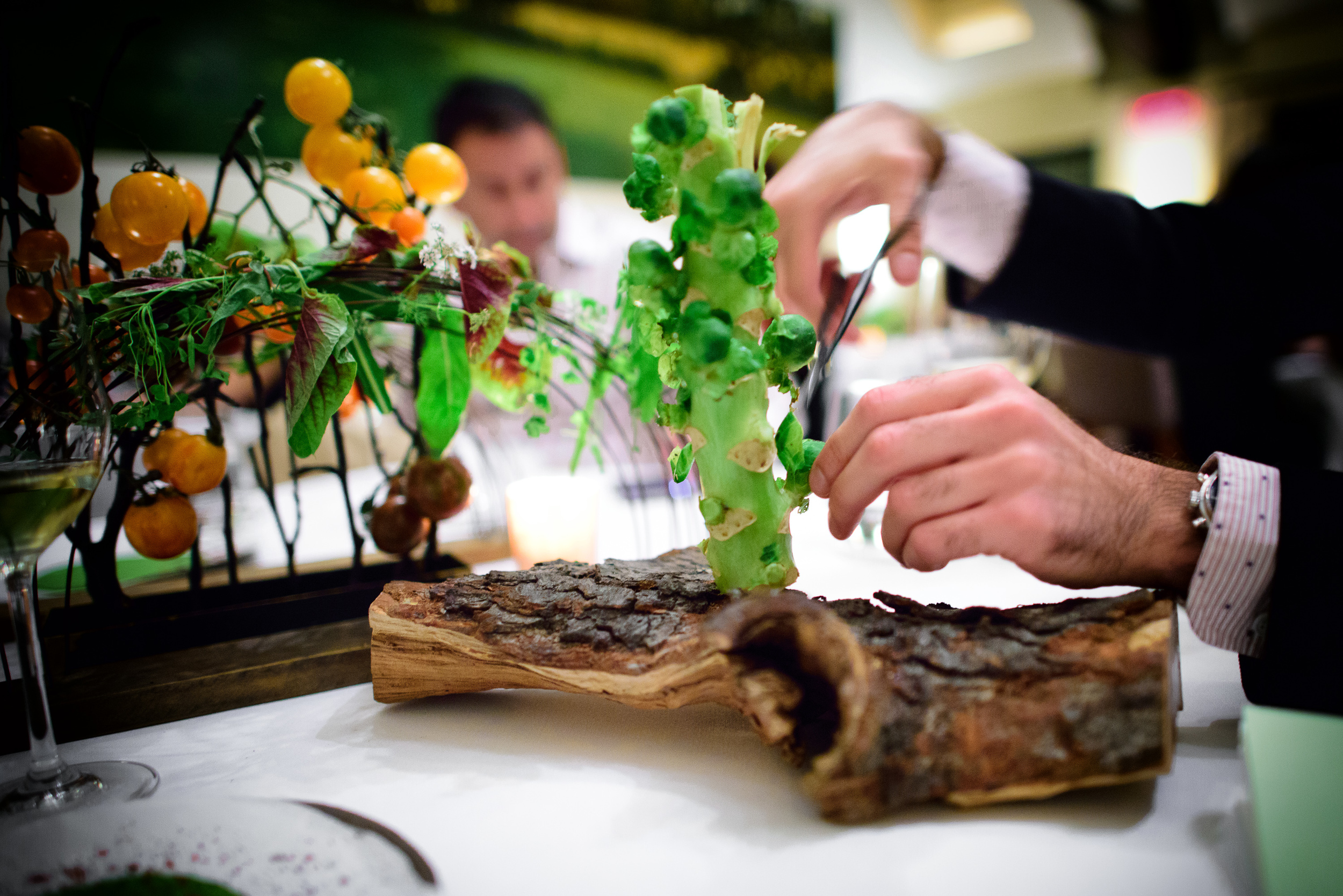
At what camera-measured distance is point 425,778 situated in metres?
0.46

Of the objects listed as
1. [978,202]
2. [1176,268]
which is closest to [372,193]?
[978,202]

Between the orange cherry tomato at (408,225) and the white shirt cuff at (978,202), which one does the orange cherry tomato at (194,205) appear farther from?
the white shirt cuff at (978,202)

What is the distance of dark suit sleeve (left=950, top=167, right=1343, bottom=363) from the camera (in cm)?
113

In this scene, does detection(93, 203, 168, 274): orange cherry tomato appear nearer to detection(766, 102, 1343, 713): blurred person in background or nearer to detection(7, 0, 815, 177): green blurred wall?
detection(766, 102, 1343, 713): blurred person in background

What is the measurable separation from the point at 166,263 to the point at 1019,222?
3.78 ft

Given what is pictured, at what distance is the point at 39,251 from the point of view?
0.55 m

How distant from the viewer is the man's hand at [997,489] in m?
0.50

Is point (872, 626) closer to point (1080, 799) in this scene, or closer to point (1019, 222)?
point (1080, 799)

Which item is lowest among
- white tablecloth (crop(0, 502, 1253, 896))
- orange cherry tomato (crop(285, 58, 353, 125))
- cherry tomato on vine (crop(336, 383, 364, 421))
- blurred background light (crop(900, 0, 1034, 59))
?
white tablecloth (crop(0, 502, 1253, 896))

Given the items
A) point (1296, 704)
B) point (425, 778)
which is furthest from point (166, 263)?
point (1296, 704)

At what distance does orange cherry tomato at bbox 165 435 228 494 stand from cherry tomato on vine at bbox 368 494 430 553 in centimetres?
18

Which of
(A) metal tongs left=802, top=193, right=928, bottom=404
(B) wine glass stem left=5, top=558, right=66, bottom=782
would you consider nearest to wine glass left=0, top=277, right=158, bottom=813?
(B) wine glass stem left=5, top=558, right=66, bottom=782

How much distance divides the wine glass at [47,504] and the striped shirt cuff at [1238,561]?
76 centimetres

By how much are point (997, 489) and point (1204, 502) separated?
0.17 metres
